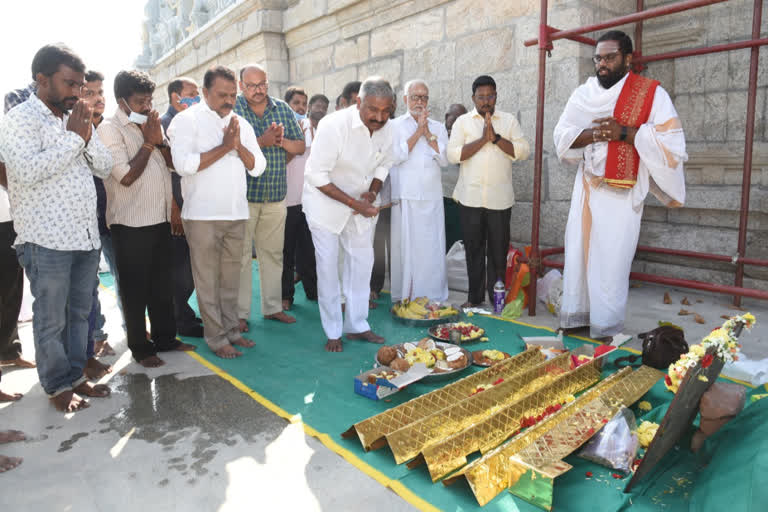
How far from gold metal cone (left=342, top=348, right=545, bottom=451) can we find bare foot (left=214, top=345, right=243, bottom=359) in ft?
5.32

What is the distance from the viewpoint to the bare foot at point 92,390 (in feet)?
11.4

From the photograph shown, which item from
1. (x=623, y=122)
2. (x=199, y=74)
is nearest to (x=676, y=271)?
(x=623, y=122)

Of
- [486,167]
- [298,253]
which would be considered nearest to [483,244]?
[486,167]

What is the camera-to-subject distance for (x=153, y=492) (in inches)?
97.5

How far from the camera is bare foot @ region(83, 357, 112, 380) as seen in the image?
3.83 meters

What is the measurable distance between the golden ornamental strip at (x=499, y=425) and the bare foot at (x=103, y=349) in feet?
9.62

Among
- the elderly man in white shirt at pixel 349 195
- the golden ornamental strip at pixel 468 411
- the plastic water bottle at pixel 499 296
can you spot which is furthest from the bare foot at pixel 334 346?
the plastic water bottle at pixel 499 296

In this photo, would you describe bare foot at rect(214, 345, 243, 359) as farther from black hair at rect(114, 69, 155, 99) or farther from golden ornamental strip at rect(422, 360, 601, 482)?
golden ornamental strip at rect(422, 360, 601, 482)

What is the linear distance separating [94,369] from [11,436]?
3.03 ft

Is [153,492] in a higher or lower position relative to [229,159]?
lower

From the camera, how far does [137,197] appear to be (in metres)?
3.73

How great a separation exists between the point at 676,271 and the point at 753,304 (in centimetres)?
75

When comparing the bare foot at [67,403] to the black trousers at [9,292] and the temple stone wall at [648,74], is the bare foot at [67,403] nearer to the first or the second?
the black trousers at [9,292]

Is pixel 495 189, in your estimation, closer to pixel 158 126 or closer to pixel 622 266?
pixel 622 266
